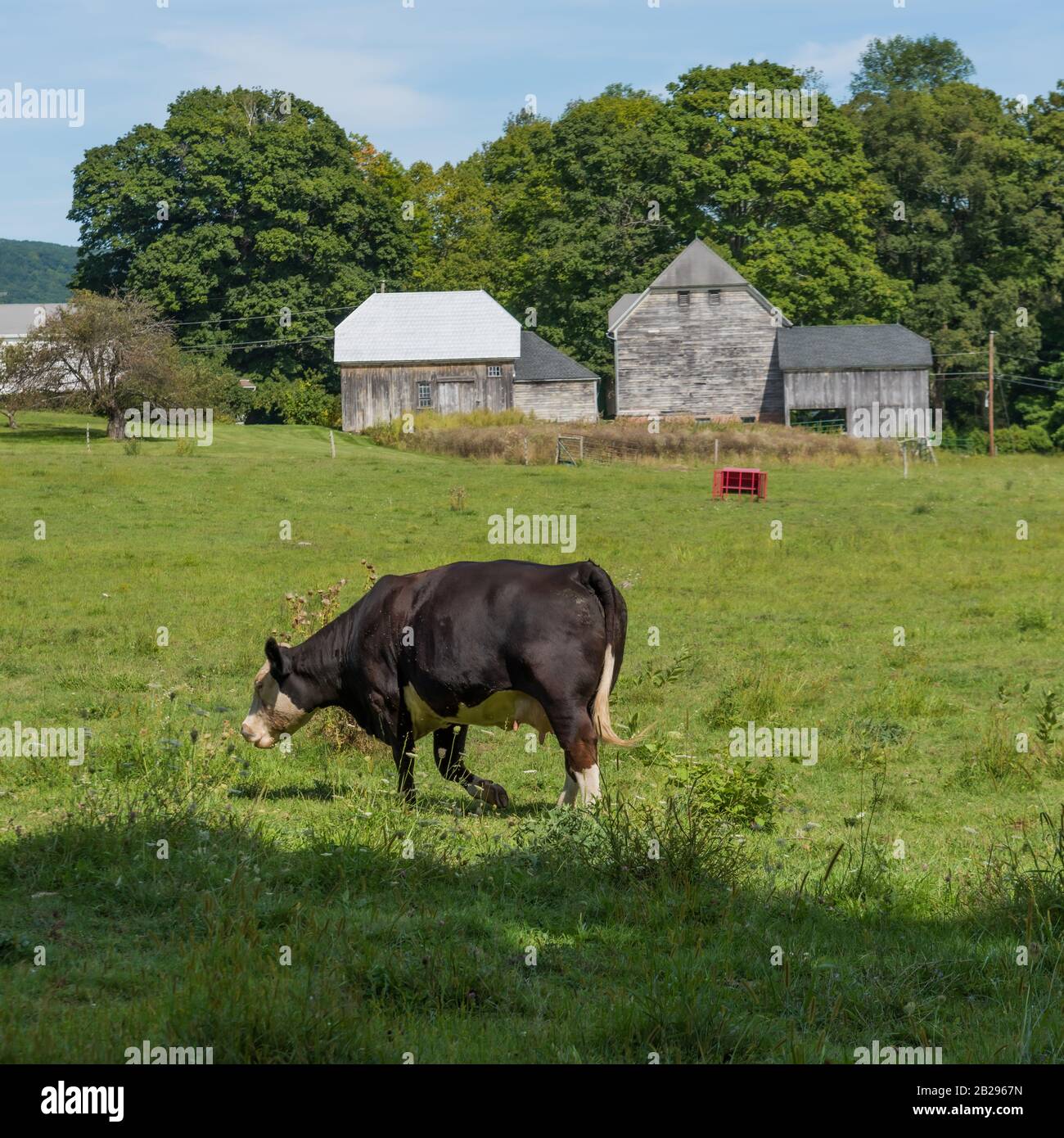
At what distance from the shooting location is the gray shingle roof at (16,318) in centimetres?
8106

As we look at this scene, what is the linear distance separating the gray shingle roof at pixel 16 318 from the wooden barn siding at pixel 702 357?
119 ft

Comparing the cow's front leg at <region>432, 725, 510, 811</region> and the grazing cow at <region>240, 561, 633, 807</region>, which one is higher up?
the grazing cow at <region>240, 561, 633, 807</region>

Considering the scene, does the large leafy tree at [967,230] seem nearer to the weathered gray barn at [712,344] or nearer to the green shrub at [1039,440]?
the green shrub at [1039,440]

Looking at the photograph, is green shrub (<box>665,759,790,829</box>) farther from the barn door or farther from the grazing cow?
the barn door

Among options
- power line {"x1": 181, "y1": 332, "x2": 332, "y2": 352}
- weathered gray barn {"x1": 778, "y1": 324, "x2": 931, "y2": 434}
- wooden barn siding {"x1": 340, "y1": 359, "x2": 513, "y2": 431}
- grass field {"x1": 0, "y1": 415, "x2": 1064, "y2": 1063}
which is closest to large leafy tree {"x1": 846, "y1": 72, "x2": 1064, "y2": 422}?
weathered gray barn {"x1": 778, "y1": 324, "x2": 931, "y2": 434}

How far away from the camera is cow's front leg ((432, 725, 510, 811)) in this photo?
30.8 ft

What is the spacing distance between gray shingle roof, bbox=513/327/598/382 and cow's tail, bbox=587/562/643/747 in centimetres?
5248

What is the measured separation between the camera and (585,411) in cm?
6247

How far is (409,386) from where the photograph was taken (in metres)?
60.8

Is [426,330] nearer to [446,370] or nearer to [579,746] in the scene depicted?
[446,370]

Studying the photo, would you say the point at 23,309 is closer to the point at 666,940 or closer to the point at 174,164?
the point at 174,164

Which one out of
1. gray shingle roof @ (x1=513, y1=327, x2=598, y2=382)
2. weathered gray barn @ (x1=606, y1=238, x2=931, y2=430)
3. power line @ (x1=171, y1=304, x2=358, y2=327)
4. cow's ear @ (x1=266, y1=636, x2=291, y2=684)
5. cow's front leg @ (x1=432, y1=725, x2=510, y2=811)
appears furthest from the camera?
power line @ (x1=171, y1=304, x2=358, y2=327)

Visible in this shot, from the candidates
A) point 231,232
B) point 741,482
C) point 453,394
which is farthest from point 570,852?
point 231,232

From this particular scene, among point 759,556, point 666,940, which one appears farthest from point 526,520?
point 666,940
